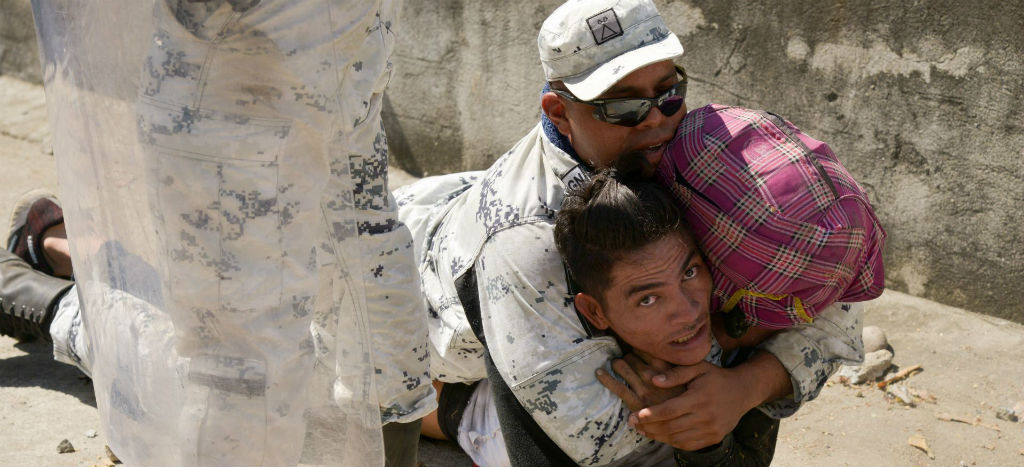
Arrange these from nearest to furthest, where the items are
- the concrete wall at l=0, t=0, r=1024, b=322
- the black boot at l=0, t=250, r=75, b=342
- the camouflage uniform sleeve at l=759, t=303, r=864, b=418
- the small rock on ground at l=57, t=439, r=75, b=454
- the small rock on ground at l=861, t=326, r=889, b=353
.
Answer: the camouflage uniform sleeve at l=759, t=303, r=864, b=418 → the small rock on ground at l=57, t=439, r=75, b=454 → the black boot at l=0, t=250, r=75, b=342 → the concrete wall at l=0, t=0, r=1024, b=322 → the small rock on ground at l=861, t=326, r=889, b=353

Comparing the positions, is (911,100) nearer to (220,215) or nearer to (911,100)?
(911,100)

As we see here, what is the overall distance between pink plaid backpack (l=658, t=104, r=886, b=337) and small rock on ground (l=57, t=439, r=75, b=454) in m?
2.08

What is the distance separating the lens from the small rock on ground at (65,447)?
310 centimetres

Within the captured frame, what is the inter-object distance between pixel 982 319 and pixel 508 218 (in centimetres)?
246

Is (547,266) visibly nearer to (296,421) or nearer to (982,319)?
(296,421)

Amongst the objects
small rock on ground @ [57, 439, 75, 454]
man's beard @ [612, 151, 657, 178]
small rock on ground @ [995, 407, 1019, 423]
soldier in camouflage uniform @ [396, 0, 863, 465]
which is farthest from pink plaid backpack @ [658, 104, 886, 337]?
small rock on ground @ [57, 439, 75, 454]

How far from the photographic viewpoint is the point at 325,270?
8.05 ft

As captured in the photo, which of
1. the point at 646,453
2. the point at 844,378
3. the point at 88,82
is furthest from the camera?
the point at 844,378

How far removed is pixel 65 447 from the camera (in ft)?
10.2

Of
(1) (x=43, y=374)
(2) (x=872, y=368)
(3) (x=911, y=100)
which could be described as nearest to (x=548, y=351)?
(2) (x=872, y=368)

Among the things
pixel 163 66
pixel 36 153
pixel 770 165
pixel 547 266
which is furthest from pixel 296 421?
pixel 36 153

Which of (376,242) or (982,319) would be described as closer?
(376,242)

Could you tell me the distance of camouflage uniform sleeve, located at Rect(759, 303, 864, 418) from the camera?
2.55 meters

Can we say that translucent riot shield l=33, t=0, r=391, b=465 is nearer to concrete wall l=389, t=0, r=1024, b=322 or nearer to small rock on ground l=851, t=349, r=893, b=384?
small rock on ground l=851, t=349, r=893, b=384
